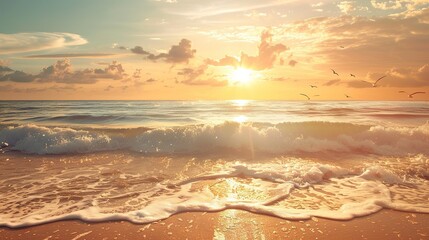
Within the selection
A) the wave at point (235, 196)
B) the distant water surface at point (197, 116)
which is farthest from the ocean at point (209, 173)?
the distant water surface at point (197, 116)

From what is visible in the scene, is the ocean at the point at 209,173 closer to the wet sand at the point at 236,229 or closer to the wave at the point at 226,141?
the wave at the point at 226,141

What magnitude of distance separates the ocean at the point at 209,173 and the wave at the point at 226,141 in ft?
0.18

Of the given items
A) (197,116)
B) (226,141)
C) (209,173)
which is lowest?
(209,173)

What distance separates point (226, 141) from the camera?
16281 millimetres

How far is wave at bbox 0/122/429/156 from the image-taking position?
15.2m

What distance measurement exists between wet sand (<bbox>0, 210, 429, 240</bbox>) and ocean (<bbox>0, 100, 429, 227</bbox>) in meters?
0.33

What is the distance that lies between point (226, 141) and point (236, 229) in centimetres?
1071

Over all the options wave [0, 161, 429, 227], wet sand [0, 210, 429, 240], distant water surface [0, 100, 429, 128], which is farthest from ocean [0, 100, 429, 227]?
distant water surface [0, 100, 429, 128]

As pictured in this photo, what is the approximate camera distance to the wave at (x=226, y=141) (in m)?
15.2

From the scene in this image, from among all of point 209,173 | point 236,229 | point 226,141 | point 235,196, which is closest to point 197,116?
point 226,141

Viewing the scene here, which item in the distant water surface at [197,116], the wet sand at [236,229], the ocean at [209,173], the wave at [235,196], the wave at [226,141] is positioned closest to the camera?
the wet sand at [236,229]

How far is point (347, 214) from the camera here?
6.36 meters

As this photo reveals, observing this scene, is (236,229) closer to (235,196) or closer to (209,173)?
(235,196)

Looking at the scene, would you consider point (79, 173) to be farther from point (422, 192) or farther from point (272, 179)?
point (422, 192)
